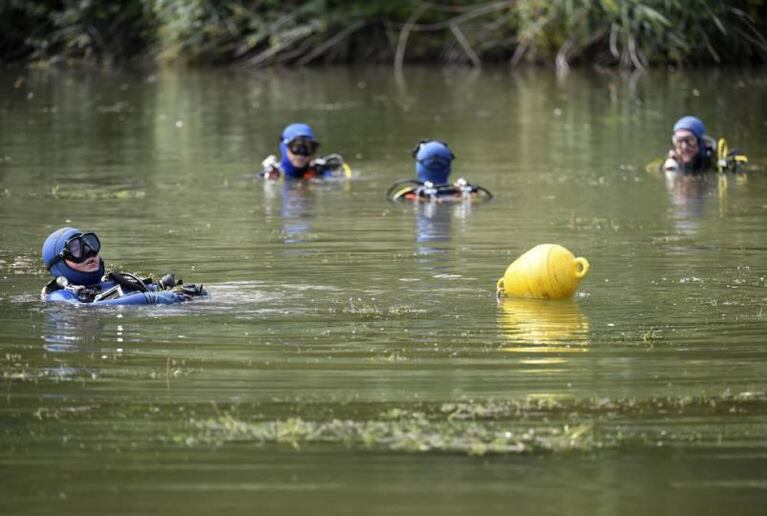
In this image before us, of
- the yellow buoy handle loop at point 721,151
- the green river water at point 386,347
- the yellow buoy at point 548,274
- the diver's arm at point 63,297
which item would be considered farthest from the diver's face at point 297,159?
the yellow buoy at point 548,274

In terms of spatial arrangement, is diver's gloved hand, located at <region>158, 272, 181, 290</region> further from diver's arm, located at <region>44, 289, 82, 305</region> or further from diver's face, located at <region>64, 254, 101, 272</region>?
diver's arm, located at <region>44, 289, 82, 305</region>

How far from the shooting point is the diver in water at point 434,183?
23.2 m

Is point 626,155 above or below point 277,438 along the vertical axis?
above


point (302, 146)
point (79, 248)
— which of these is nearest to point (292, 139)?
point (302, 146)

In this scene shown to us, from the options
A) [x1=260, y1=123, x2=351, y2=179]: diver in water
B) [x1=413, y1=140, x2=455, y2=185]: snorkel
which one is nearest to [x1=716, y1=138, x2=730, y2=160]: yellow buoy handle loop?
[x1=413, y1=140, x2=455, y2=185]: snorkel

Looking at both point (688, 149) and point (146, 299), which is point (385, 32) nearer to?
point (688, 149)

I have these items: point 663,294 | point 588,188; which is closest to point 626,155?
point 588,188

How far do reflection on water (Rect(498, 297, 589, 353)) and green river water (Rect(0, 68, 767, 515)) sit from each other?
1.8 inches

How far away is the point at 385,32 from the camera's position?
51500 millimetres

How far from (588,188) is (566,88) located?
59.3ft

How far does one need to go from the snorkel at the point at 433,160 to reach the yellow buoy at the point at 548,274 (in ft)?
27.2

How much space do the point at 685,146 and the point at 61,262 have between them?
1279 centimetres

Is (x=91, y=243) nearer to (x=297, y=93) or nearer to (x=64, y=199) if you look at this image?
(x=64, y=199)

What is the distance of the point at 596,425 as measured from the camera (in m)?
10.5
